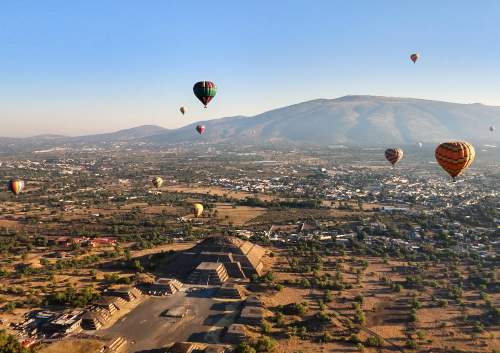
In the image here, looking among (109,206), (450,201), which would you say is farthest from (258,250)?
(450,201)

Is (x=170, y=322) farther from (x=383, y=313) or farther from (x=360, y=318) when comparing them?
(x=383, y=313)

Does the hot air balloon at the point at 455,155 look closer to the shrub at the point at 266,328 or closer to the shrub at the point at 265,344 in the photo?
the shrub at the point at 266,328

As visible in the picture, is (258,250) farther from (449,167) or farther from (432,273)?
(449,167)

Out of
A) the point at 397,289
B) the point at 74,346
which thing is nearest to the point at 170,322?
the point at 74,346

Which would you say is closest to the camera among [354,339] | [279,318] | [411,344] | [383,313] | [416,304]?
[411,344]

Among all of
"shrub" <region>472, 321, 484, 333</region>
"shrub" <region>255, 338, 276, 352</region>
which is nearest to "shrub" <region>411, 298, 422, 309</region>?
"shrub" <region>472, 321, 484, 333</region>

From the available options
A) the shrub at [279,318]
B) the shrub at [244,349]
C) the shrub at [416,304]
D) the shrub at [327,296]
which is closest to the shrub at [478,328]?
the shrub at [416,304]

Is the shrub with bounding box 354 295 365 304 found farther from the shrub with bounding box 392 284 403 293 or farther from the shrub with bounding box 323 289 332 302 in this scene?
the shrub with bounding box 392 284 403 293
